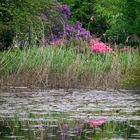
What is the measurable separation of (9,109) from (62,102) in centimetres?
204

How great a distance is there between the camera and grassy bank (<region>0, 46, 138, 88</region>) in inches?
842

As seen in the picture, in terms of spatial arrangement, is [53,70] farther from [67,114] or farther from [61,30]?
[67,114]

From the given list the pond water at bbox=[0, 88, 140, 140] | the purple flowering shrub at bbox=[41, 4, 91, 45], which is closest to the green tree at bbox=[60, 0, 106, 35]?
the purple flowering shrub at bbox=[41, 4, 91, 45]

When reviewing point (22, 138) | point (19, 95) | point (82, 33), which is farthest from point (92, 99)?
point (82, 33)

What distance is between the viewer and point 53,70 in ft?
71.5

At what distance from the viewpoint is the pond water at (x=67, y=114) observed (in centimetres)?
1084

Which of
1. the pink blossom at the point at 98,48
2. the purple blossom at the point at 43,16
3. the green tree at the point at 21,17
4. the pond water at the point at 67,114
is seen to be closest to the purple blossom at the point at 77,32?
the purple blossom at the point at 43,16

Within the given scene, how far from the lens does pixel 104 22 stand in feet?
127

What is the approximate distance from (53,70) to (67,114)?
27.1 ft

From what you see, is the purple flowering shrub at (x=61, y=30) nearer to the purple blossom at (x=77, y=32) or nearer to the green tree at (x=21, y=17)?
the purple blossom at (x=77, y=32)

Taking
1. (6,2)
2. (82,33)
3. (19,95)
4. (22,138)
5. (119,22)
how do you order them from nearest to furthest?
(22,138) < (19,95) < (6,2) < (82,33) < (119,22)

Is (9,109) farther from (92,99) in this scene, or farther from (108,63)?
(108,63)

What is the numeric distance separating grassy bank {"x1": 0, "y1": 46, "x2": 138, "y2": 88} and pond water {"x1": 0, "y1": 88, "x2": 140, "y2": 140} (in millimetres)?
1831

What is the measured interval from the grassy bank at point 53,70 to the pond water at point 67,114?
1.83m
